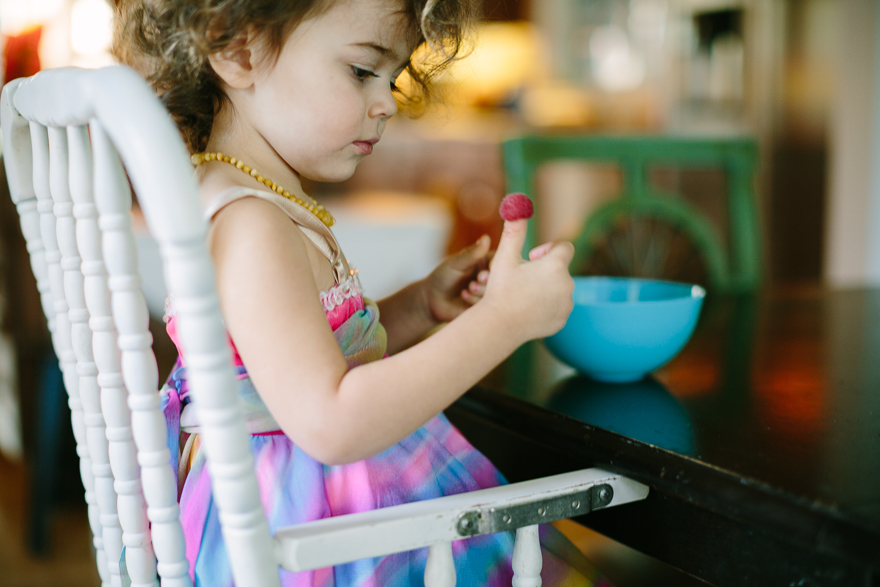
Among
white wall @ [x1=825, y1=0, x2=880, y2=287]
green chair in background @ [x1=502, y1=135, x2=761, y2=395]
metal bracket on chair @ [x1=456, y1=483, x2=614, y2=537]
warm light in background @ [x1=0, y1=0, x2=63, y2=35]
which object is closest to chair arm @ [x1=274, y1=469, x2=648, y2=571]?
metal bracket on chair @ [x1=456, y1=483, x2=614, y2=537]

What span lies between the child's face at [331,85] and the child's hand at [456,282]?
184 millimetres

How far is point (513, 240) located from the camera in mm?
623

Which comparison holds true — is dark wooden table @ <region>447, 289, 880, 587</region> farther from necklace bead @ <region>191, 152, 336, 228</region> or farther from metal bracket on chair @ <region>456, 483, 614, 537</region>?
necklace bead @ <region>191, 152, 336, 228</region>

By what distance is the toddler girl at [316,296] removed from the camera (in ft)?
1.77

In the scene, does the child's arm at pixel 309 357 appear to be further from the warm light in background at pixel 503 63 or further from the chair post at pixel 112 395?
the warm light in background at pixel 503 63

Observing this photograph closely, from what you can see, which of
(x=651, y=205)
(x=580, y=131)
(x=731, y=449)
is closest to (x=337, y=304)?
(x=731, y=449)

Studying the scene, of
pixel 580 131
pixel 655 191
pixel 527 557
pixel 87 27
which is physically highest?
pixel 87 27

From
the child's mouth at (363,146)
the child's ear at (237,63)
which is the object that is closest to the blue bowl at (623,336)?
the child's mouth at (363,146)

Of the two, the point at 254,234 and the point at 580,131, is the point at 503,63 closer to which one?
the point at 580,131

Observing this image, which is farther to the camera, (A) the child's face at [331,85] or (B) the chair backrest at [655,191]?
(B) the chair backrest at [655,191]

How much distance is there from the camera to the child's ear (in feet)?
2.08

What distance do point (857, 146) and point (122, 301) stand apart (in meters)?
3.34

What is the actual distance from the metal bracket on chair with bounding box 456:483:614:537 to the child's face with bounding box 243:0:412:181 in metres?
0.35

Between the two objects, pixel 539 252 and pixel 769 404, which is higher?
pixel 539 252
